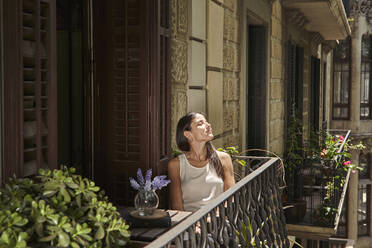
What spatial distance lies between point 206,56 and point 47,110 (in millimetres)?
3193

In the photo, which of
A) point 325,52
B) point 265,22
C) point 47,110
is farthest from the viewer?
point 325,52

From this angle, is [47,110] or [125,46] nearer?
[47,110]

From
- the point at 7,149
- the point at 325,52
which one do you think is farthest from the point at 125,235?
the point at 325,52

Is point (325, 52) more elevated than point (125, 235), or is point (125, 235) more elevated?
point (325, 52)

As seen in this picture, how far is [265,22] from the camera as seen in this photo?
28.1 feet

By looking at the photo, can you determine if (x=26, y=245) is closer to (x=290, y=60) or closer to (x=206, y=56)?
(x=206, y=56)

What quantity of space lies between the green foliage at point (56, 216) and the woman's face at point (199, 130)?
63.6 inches

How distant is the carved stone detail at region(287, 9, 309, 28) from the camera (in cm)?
1061

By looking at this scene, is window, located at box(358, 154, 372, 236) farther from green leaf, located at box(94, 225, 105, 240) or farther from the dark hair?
green leaf, located at box(94, 225, 105, 240)

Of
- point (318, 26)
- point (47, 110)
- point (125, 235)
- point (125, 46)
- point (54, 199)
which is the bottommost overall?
point (125, 235)

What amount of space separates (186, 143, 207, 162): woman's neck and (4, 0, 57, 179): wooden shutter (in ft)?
5.19

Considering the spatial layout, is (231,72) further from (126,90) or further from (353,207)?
(353,207)

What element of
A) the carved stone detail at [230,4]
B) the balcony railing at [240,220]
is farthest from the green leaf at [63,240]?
the carved stone detail at [230,4]

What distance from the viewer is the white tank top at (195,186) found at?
430 cm
